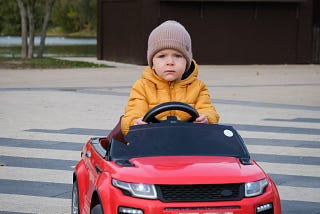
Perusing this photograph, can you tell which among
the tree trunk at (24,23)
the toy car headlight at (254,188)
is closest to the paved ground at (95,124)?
the toy car headlight at (254,188)

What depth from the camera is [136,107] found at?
654 cm

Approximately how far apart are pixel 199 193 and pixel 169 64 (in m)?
1.33

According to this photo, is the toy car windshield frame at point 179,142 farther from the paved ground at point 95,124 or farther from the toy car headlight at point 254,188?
the paved ground at point 95,124

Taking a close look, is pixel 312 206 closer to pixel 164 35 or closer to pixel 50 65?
pixel 164 35

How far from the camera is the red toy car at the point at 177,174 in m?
Result: 5.42

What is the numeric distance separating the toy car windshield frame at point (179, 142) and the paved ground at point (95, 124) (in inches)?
83.4

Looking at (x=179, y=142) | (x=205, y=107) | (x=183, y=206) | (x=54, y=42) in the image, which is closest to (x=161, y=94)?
(x=205, y=107)

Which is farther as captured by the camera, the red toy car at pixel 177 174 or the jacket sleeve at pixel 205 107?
the jacket sleeve at pixel 205 107

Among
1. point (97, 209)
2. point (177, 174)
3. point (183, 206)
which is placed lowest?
point (97, 209)

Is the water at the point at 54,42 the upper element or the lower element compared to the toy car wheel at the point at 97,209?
lower

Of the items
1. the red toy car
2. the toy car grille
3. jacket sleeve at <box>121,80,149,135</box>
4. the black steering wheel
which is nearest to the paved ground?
jacket sleeve at <box>121,80,149,135</box>

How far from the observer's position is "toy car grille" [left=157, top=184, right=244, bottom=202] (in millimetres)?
5430

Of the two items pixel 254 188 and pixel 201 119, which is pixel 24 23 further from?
pixel 254 188

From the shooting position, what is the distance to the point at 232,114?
52.8 feet
